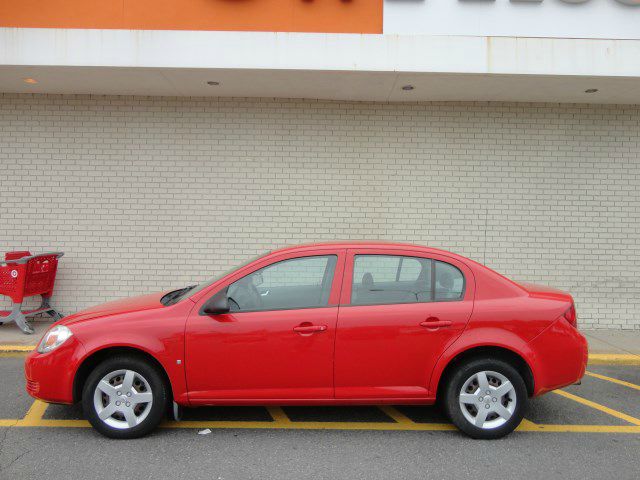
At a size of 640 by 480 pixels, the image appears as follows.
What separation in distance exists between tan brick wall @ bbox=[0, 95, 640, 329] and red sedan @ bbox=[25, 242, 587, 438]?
169 inches

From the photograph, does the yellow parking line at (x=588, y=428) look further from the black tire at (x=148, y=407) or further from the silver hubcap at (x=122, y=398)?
the silver hubcap at (x=122, y=398)

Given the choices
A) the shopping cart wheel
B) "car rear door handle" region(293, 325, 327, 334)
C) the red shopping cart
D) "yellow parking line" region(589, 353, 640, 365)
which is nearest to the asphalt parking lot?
"car rear door handle" region(293, 325, 327, 334)

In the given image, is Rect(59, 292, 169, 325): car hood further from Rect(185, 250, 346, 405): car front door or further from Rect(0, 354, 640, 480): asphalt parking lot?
Rect(0, 354, 640, 480): asphalt parking lot

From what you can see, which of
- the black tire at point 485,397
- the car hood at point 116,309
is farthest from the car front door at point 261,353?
the black tire at point 485,397

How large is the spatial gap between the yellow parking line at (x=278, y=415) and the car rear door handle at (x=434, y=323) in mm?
1517

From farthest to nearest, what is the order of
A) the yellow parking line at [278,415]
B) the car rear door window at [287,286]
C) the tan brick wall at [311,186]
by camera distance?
the tan brick wall at [311,186]
the yellow parking line at [278,415]
the car rear door window at [287,286]

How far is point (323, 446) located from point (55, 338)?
2335mm

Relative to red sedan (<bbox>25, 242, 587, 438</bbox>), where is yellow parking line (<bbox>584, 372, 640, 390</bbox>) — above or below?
below

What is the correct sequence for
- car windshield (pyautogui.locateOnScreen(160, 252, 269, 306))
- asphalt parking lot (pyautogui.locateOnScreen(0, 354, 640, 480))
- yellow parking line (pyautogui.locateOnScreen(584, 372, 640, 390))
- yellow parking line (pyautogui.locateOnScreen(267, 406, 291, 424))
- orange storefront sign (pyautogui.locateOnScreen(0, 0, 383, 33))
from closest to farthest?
asphalt parking lot (pyautogui.locateOnScreen(0, 354, 640, 480)) → car windshield (pyautogui.locateOnScreen(160, 252, 269, 306)) → yellow parking line (pyautogui.locateOnScreen(267, 406, 291, 424)) → yellow parking line (pyautogui.locateOnScreen(584, 372, 640, 390)) → orange storefront sign (pyautogui.locateOnScreen(0, 0, 383, 33))

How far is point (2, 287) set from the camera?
7461 mm

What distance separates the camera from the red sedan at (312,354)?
3.98m

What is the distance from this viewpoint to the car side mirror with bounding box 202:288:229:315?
3953 mm

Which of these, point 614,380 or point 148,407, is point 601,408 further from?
point 148,407

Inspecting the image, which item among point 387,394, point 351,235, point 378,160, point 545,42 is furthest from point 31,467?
point 545,42
